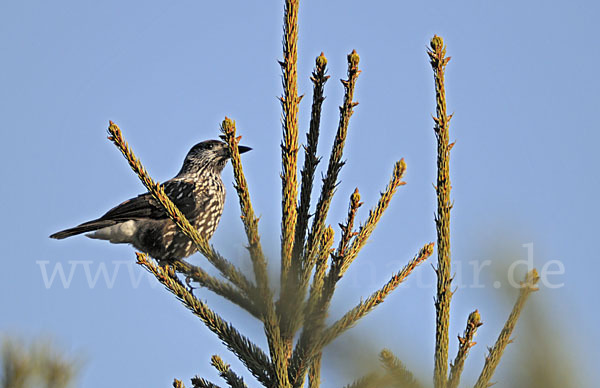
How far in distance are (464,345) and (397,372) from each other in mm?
307

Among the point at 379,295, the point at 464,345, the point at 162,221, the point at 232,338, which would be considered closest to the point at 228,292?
the point at 232,338

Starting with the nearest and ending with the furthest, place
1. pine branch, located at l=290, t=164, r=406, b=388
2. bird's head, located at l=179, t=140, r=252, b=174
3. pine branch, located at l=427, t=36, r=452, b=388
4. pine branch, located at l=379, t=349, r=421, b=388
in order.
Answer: pine branch, located at l=379, t=349, r=421, b=388 → pine branch, located at l=427, t=36, r=452, b=388 → pine branch, located at l=290, t=164, r=406, b=388 → bird's head, located at l=179, t=140, r=252, b=174

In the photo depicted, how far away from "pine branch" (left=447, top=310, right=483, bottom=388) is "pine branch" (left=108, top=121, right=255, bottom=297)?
73 cm

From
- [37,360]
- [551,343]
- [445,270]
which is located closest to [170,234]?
[37,360]

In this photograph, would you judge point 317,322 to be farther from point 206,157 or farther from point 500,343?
point 206,157

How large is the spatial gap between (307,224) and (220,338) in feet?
1.85

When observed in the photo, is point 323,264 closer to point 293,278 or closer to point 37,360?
point 293,278

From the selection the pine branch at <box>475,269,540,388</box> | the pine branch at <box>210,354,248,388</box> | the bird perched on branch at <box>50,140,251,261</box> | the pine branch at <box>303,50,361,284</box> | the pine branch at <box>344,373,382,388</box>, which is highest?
the bird perched on branch at <box>50,140,251,261</box>

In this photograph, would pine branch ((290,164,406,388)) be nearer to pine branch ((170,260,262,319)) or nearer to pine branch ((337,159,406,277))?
pine branch ((337,159,406,277))

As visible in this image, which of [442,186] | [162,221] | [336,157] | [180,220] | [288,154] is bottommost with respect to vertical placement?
[442,186]

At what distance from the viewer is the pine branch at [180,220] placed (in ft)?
7.30

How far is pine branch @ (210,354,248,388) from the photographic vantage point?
2.23m

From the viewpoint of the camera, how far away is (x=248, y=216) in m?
2.21

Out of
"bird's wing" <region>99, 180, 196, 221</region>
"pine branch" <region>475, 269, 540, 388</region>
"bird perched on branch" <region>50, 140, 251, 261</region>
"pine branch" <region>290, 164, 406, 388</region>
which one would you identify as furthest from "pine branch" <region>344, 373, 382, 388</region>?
"bird's wing" <region>99, 180, 196, 221</region>
